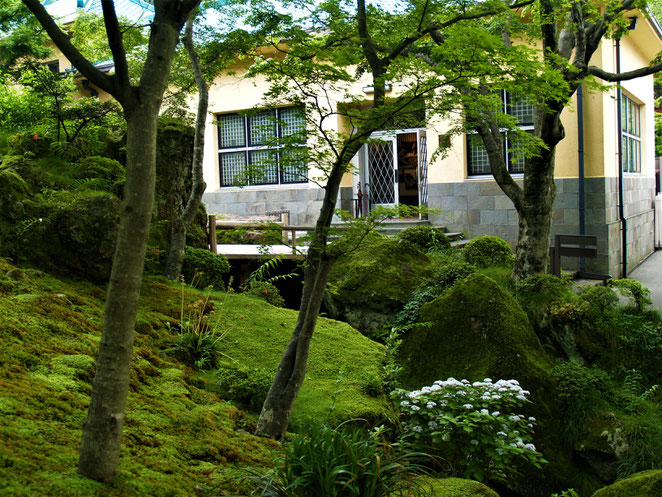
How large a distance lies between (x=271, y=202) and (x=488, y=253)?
27.7ft

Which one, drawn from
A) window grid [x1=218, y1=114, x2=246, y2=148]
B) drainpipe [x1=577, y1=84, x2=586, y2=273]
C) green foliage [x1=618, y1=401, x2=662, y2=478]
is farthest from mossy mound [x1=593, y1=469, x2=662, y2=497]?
window grid [x1=218, y1=114, x2=246, y2=148]

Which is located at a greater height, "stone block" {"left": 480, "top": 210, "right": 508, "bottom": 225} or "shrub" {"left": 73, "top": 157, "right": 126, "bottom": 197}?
"shrub" {"left": 73, "top": 157, "right": 126, "bottom": 197}

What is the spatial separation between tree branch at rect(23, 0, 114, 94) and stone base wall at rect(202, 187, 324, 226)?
14.9m

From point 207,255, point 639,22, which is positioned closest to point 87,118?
point 207,255

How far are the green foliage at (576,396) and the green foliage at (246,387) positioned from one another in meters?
Result: 3.49

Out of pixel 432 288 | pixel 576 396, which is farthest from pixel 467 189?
pixel 576 396

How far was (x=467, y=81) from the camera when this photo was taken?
15.0 ft

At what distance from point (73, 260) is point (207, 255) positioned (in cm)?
313

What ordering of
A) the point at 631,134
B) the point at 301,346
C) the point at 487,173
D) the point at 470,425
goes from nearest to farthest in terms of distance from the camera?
the point at 301,346 → the point at 470,425 → the point at 487,173 → the point at 631,134

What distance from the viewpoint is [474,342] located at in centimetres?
751

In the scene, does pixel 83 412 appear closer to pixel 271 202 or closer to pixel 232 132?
pixel 271 202

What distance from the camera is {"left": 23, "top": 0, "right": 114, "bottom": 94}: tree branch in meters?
3.01

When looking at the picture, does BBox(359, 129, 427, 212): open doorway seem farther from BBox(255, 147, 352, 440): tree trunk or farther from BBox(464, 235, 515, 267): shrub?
BBox(255, 147, 352, 440): tree trunk

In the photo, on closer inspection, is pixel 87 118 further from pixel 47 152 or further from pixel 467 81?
pixel 467 81
